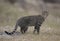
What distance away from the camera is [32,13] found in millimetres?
26672

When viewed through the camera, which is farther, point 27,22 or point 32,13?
point 32,13

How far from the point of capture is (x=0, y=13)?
26.7m

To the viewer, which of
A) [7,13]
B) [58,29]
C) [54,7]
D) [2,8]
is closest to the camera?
[58,29]

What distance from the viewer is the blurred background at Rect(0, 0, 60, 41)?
15.3 m

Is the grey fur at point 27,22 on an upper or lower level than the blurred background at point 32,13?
upper

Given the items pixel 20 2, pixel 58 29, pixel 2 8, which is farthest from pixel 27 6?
pixel 58 29

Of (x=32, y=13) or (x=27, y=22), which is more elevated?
(x=27, y=22)

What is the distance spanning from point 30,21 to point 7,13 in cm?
1070

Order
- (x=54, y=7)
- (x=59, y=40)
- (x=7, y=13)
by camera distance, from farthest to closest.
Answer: (x=54, y=7)
(x=7, y=13)
(x=59, y=40)

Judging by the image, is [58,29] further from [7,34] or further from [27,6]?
[27,6]

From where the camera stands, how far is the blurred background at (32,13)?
601 inches

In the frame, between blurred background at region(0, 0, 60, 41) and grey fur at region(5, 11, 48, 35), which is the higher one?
grey fur at region(5, 11, 48, 35)

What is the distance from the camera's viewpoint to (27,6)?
107ft

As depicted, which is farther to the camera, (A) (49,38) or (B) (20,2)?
(B) (20,2)
